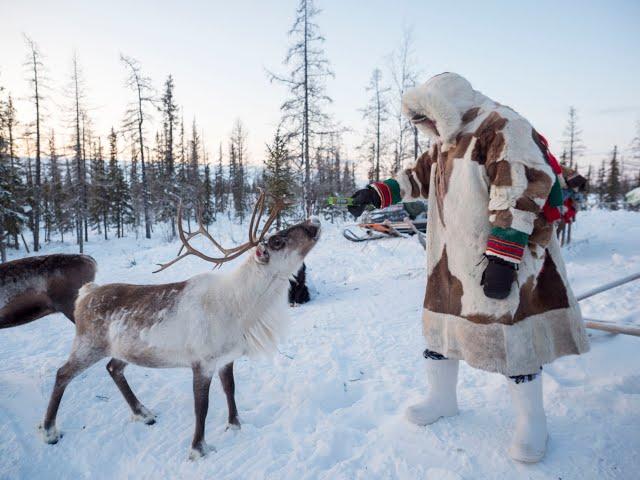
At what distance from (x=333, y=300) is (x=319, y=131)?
31.9 ft

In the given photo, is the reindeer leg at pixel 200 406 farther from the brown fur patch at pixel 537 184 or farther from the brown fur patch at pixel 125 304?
the brown fur patch at pixel 537 184

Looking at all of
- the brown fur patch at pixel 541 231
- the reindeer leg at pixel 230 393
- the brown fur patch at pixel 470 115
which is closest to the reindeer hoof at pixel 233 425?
the reindeer leg at pixel 230 393

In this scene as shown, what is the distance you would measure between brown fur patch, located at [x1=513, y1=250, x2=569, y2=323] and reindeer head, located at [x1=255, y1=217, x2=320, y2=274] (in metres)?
1.56

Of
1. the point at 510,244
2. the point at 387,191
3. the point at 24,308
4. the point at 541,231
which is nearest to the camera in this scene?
the point at 510,244

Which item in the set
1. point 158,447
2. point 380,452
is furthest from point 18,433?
point 380,452

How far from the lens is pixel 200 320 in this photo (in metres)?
2.72

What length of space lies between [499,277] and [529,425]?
0.94 metres

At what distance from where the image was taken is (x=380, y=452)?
91.3 inches

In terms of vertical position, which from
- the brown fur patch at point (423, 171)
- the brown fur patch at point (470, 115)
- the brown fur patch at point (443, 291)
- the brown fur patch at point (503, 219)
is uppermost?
the brown fur patch at point (470, 115)

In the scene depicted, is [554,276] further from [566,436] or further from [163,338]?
[163,338]

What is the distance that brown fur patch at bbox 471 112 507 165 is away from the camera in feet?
6.31

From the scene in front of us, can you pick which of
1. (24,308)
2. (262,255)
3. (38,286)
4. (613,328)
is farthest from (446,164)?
(24,308)

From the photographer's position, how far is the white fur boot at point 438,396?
246 centimetres

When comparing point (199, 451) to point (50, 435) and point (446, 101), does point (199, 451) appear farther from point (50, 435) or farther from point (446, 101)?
point (446, 101)
